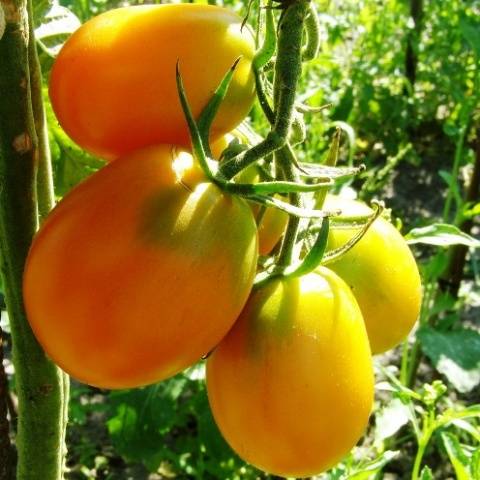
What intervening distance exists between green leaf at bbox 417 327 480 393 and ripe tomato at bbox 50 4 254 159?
3.60 feet

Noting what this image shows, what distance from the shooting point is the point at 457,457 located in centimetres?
114

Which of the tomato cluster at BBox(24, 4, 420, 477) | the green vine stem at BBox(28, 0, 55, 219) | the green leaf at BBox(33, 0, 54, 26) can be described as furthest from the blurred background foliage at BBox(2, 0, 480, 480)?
the tomato cluster at BBox(24, 4, 420, 477)

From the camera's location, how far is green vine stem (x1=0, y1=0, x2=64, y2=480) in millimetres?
622

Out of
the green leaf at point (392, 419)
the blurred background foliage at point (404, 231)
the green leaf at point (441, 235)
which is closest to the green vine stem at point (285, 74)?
the blurred background foliage at point (404, 231)

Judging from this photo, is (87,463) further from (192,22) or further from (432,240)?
(192,22)

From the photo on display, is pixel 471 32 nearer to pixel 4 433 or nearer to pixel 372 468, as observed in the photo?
pixel 372 468

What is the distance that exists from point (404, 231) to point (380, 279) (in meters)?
1.76

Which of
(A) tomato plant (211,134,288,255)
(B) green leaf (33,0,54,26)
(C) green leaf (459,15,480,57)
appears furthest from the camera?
(C) green leaf (459,15,480,57)

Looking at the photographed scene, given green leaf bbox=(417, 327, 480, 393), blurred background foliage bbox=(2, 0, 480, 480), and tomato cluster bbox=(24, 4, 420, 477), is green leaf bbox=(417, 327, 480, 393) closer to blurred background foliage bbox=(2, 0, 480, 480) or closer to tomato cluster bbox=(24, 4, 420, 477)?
blurred background foliage bbox=(2, 0, 480, 480)

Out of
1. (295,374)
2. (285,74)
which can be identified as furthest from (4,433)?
(285,74)

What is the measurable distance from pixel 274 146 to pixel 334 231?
191 millimetres

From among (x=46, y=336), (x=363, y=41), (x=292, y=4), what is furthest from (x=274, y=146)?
(x=363, y=41)

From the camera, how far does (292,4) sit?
555 millimetres

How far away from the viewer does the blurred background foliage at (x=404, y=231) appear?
118cm
